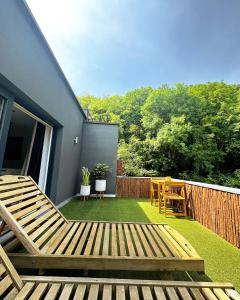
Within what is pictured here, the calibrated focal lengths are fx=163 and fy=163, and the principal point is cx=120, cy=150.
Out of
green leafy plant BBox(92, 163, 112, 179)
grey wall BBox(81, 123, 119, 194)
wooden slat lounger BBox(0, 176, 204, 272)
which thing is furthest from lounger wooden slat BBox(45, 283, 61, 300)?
grey wall BBox(81, 123, 119, 194)

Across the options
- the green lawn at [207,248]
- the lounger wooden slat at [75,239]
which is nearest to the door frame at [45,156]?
the green lawn at [207,248]

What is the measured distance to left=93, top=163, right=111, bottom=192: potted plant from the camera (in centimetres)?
611

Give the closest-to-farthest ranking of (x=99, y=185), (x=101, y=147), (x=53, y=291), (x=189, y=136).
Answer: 1. (x=53, y=291)
2. (x=99, y=185)
3. (x=101, y=147)
4. (x=189, y=136)

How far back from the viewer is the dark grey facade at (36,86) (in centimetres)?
212

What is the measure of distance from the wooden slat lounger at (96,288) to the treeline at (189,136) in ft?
34.7

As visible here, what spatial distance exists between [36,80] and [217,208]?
13.2ft

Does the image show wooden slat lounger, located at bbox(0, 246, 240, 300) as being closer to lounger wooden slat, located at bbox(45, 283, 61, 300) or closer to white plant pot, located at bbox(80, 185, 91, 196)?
lounger wooden slat, located at bbox(45, 283, 61, 300)

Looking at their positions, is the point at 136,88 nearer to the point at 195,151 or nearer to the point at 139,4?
the point at 195,151

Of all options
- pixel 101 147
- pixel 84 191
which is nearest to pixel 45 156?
pixel 84 191

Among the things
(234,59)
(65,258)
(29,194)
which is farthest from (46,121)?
(234,59)

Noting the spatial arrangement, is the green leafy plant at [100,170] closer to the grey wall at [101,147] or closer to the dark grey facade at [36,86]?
the grey wall at [101,147]

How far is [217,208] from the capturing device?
3057 millimetres

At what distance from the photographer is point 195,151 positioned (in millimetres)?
13180

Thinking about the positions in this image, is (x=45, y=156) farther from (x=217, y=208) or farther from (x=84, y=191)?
(x=217, y=208)
